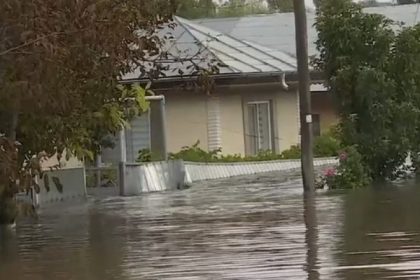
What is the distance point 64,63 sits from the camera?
15734mm

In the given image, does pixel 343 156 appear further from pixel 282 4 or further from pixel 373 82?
pixel 282 4

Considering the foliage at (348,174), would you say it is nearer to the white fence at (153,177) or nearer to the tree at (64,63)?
the white fence at (153,177)

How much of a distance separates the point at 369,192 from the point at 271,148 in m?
16.1

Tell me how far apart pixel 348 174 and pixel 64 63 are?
1090 cm

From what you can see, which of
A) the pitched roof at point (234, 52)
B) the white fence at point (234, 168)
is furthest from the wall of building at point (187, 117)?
the white fence at point (234, 168)

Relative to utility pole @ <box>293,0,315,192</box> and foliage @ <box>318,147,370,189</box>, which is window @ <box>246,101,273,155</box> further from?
utility pole @ <box>293,0,315,192</box>

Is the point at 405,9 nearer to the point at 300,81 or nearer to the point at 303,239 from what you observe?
the point at 300,81

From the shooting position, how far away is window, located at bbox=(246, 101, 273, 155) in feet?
127

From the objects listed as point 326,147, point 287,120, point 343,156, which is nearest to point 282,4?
point 287,120

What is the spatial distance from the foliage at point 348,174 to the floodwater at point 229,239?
72cm

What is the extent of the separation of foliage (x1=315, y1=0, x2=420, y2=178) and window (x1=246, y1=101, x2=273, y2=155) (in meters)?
11.9

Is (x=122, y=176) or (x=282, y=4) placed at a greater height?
(x=282, y=4)

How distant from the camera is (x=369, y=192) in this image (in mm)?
23719

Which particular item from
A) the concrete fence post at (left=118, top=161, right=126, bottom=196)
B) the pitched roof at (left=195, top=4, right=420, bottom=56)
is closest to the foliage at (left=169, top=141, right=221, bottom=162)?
the concrete fence post at (left=118, top=161, right=126, bottom=196)
